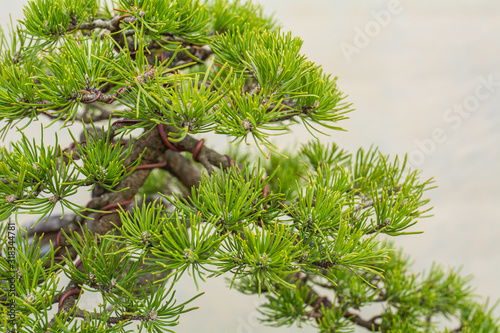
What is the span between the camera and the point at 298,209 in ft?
2.61

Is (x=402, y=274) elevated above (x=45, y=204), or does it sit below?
above

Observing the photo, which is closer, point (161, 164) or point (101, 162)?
point (101, 162)

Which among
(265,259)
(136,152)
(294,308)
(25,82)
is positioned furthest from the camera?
(294,308)

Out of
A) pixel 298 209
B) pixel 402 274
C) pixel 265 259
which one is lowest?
pixel 265 259

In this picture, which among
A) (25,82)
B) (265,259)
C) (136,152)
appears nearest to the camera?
(265,259)

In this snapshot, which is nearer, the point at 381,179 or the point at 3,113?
the point at 3,113

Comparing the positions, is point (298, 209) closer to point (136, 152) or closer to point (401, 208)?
point (401, 208)

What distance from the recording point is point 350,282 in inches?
48.6

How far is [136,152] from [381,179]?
0.48 meters

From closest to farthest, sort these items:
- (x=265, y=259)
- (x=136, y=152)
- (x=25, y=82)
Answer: (x=265, y=259)
(x=25, y=82)
(x=136, y=152)

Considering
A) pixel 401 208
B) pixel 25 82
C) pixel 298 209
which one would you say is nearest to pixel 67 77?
pixel 25 82

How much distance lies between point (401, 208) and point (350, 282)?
17.2 inches

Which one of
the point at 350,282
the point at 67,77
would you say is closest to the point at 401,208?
the point at 350,282

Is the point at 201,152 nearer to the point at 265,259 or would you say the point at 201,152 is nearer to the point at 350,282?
the point at 265,259
